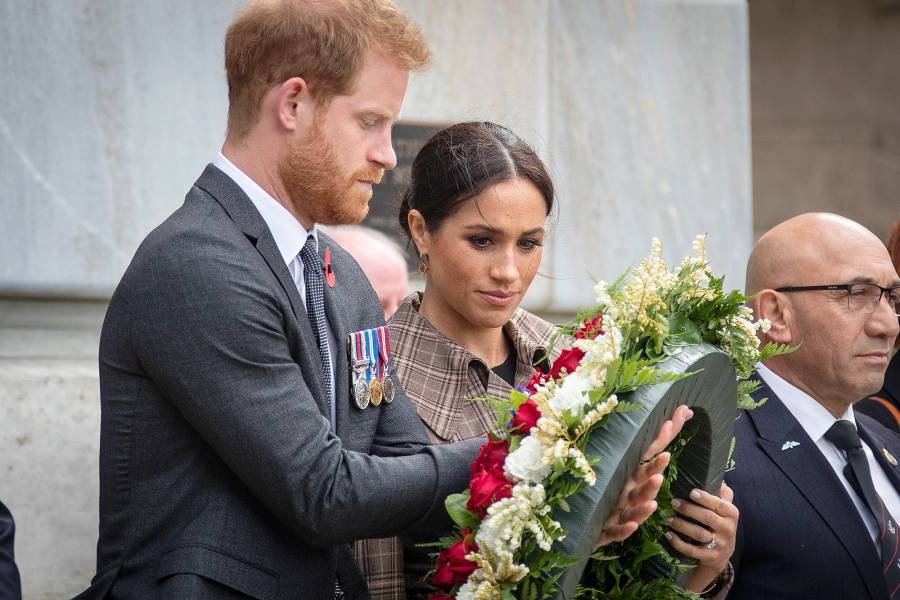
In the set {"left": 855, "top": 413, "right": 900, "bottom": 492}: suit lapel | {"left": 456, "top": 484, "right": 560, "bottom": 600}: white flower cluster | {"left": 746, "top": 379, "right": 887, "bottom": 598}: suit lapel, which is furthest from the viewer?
{"left": 855, "top": 413, "right": 900, "bottom": 492}: suit lapel

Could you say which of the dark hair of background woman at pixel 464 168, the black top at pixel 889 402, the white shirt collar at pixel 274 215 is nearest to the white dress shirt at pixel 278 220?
the white shirt collar at pixel 274 215

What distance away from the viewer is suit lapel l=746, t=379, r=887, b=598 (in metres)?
3.28

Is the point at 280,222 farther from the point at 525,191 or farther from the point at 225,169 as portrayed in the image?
the point at 525,191

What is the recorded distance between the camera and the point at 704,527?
276 cm

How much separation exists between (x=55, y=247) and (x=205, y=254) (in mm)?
1712

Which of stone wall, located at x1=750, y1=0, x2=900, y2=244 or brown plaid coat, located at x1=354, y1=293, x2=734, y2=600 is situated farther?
stone wall, located at x1=750, y1=0, x2=900, y2=244

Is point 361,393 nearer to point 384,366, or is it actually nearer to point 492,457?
point 384,366

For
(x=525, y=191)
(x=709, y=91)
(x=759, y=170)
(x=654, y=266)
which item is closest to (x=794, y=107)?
(x=759, y=170)

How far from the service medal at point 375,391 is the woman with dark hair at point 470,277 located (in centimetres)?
36

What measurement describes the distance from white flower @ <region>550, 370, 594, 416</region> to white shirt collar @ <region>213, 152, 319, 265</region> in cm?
62

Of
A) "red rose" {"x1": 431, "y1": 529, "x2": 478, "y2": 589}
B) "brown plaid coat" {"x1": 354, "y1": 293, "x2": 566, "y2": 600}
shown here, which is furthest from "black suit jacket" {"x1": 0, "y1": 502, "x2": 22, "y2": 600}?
"red rose" {"x1": 431, "y1": 529, "x2": 478, "y2": 589}

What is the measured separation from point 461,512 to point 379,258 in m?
2.53

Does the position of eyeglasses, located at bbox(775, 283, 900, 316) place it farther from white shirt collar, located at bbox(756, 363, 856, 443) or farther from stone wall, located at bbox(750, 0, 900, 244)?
stone wall, located at bbox(750, 0, 900, 244)

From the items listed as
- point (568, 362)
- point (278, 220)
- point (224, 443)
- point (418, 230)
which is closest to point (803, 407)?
point (418, 230)
